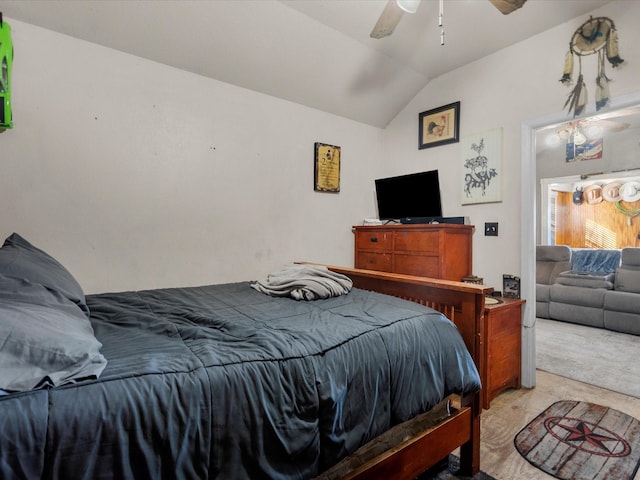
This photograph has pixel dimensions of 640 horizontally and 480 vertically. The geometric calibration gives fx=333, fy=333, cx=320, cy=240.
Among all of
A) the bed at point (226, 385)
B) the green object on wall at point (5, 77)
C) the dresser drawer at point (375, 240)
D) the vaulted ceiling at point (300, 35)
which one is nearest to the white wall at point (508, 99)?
the vaulted ceiling at point (300, 35)

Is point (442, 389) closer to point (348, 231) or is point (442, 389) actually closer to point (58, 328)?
point (58, 328)

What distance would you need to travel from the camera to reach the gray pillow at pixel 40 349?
0.70 m

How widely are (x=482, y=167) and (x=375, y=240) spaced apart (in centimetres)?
112

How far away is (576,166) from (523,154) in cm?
392

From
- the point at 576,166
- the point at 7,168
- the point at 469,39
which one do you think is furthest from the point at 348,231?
the point at 576,166

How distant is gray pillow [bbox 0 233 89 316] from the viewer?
3.74 feet

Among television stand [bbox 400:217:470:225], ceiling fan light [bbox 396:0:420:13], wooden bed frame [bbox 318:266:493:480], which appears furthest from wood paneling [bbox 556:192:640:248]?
ceiling fan light [bbox 396:0:420:13]

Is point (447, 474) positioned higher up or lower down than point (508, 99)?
lower down

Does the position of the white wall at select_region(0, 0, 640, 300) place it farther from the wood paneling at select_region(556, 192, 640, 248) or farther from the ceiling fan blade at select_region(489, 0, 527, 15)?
the wood paneling at select_region(556, 192, 640, 248)

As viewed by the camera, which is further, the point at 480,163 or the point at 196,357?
the point at 480,163

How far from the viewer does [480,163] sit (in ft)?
9.23

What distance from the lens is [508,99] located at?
2.63 m

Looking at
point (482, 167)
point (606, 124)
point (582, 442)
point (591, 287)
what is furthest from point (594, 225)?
point (582, 442)

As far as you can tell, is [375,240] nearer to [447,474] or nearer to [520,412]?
[520,412]
